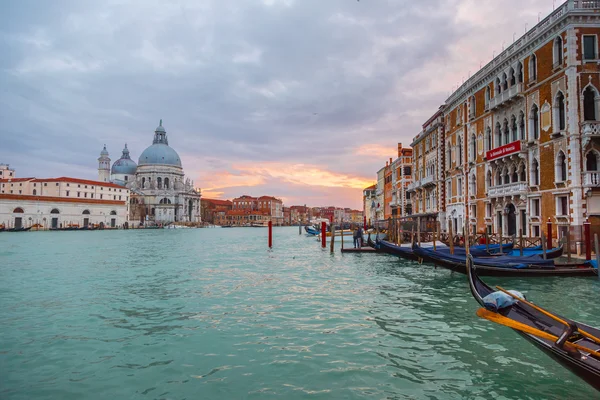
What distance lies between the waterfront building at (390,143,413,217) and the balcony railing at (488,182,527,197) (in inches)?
644

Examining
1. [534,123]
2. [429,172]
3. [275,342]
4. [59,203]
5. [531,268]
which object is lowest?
[275,342]

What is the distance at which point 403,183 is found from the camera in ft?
116

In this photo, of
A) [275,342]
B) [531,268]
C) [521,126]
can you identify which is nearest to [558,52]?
[521,126]

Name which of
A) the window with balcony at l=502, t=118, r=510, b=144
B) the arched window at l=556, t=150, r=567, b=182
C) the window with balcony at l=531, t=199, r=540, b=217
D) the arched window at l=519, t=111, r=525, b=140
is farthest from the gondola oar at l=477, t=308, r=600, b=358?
the window with balcony at l=502, t=118, r=510, b=144

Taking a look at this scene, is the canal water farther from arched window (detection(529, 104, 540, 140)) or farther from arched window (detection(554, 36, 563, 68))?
arched window (detection(554, 36, 563, 68))

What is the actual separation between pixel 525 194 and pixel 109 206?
68614 millimetres

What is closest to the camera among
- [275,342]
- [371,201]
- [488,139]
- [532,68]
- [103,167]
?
[275,342]

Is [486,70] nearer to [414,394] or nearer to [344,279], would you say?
[344,279]

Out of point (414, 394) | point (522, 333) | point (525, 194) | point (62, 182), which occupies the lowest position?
point (414, 394)

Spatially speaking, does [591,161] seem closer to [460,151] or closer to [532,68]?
[532,68]

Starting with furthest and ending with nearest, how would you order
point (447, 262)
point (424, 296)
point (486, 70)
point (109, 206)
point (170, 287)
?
point (109, 206) → point (486, 70) → point (447, 262) → point (170, 287) → point (424, 296)

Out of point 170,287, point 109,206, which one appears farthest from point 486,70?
point 109,206

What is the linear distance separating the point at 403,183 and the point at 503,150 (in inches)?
705

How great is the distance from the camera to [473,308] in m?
7.60
